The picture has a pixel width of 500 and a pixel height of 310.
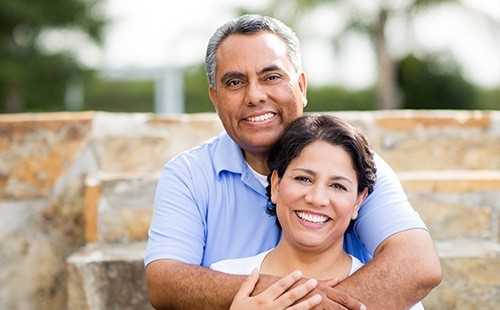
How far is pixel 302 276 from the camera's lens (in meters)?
2.07

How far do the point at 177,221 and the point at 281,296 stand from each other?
0.46 meters

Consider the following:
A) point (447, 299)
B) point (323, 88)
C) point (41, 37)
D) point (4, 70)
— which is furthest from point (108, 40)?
point (447, 299)

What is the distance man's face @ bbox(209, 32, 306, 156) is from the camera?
2.29 metres

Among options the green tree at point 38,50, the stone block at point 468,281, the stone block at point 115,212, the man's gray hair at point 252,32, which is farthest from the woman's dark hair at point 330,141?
the green tree at point 38,50

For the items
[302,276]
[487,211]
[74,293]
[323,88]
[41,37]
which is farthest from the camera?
[41,37]

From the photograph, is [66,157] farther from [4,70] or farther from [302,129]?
[4,70]

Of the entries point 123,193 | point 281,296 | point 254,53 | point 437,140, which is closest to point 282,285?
point 281,296

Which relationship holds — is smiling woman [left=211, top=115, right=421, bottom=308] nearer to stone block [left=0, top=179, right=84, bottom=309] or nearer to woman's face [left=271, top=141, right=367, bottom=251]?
woman's face [left=271, top=141, right=367, bottom=251]

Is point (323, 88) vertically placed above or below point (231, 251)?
below

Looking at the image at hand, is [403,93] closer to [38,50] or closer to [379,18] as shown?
[379,18]

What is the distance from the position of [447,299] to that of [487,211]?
16.2 inches

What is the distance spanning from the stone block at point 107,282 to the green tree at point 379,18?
11.1 meters

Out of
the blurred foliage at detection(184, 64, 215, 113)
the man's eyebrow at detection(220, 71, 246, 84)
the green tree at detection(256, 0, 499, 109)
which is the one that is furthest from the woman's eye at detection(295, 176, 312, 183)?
the blurred foliage at detection(184, 64, 215, 113)

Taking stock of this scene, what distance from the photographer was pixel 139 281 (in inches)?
107
